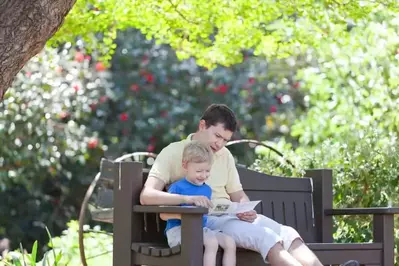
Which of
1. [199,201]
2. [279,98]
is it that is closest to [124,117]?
[279,98]

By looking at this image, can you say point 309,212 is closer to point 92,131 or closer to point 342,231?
point 342,231

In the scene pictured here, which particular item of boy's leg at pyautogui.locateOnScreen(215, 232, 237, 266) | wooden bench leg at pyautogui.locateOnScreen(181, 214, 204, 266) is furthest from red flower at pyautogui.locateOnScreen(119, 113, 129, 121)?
wooden bench leg at pyautogui.locateOnScreen(181, 214, 204, 266)

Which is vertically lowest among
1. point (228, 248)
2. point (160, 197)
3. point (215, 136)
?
point (228, 248)

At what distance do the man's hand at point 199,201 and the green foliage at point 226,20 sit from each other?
6.12 feet

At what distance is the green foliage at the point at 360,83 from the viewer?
24.5ft

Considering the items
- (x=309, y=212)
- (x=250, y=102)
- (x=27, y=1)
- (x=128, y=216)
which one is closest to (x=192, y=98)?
(x=250, y=102)

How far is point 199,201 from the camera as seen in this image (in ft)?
14.5

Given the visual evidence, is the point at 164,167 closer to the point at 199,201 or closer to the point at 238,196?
the point at 199,201

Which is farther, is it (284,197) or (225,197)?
(284,197)

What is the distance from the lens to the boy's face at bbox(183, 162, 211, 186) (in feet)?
15.0

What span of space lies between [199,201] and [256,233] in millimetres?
343

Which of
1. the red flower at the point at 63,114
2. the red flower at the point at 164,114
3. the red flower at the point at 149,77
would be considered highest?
the red flower at the point at 149,77

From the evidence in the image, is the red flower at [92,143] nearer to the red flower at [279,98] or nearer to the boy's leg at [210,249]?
the red flower at [279,98]

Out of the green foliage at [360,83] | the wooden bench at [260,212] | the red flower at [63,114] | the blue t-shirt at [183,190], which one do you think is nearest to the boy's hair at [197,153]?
the blue t-shirt at [183,190]
